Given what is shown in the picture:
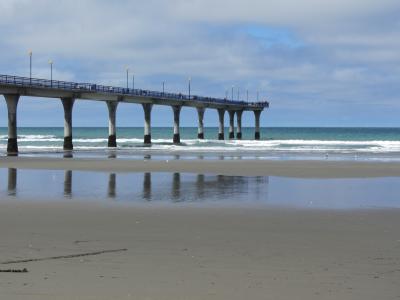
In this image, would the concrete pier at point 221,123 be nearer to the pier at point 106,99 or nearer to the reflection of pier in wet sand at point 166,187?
the pier at point 106,99

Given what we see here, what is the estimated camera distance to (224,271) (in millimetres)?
7633

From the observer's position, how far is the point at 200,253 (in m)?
8.80

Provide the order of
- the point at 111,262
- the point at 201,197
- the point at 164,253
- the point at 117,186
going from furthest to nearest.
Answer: the point at 117,186 → the point at 201,197 → the point at 164,253 → the point at 111,262

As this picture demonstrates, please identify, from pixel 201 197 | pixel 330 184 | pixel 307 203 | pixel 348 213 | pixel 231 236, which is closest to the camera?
pixel 231 236

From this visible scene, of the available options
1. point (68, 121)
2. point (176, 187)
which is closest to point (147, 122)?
point (68, 121)

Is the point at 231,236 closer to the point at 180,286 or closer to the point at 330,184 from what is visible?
the point at 180,286

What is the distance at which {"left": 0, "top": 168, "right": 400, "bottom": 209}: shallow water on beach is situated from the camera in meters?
15.7

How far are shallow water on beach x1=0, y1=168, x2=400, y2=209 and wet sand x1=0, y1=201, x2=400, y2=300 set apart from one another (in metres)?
1.87

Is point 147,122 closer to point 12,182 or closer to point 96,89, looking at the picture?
point 96,89

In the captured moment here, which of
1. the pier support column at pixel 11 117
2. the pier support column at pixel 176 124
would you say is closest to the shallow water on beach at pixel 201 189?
the pier support column at pixel 11 117

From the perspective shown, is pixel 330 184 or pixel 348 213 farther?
pixel 330 184

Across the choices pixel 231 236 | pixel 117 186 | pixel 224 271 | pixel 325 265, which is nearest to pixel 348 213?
pixel 231 236

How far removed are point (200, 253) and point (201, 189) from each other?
10012mm

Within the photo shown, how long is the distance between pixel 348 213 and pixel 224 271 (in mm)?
6598
